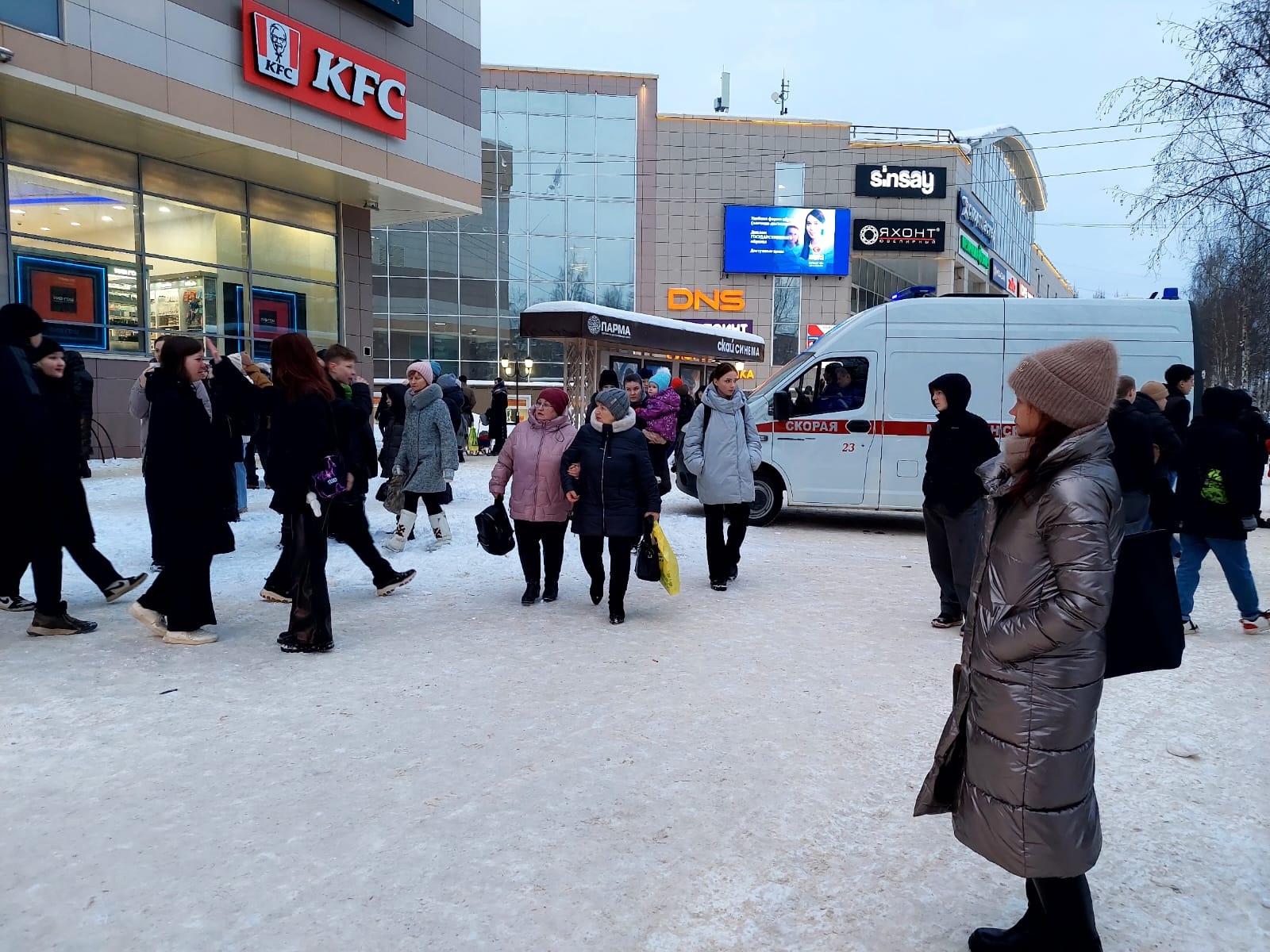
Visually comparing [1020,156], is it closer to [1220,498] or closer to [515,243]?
[515,243]

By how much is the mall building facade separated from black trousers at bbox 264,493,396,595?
30.0 ft

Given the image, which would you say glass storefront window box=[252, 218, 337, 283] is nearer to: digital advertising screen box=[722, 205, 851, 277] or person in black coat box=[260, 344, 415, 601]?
person in black coat box=[260, 344, 415, 601]

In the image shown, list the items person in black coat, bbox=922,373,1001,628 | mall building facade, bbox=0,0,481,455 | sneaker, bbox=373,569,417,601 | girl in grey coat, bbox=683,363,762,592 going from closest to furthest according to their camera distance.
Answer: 1. person in black coat, bbox=922,373,1001,628
2. sneaker, bbox=373,569,417,601
3. girl in grey coat, bbox=683,363,762,592
4. mall building facade, bbox=0,0,481,455

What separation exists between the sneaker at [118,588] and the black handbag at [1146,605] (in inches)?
257

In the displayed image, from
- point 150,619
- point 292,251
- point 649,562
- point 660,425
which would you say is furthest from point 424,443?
point 292,251

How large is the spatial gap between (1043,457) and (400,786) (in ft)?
8.99

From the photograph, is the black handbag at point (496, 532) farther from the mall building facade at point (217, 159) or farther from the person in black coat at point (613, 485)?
the mall building facade at point (217, 159)

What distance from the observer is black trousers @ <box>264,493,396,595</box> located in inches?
261

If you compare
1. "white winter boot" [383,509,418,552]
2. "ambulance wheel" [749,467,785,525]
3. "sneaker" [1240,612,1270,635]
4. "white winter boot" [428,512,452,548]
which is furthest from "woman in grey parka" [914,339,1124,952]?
"ambulance wheel" [749,467,785,525]

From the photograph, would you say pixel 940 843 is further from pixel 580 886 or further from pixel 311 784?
pixel 311 784

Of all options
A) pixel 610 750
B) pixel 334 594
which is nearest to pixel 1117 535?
pixel 610 750

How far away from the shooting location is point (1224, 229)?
42.0 feet

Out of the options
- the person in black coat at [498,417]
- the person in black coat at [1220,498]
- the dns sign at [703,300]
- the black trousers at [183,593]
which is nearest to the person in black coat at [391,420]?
the black trousers at [183,593]

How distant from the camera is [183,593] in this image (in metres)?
5.54
